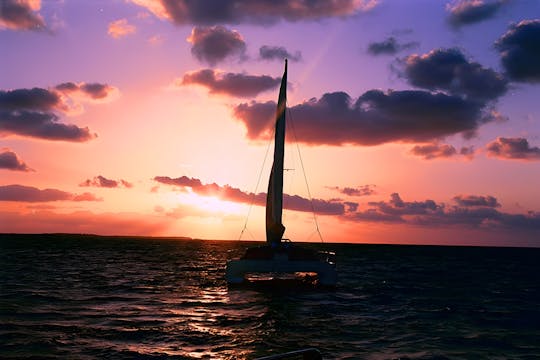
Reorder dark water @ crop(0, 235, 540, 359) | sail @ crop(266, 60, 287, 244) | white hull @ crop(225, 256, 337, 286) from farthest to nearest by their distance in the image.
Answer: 1. sail @ crop(266, 60, 287, 244)
2. white hull @ crop(225, 256, 337, 286)
3. dark water @ crop(0, 235, 540, 359)

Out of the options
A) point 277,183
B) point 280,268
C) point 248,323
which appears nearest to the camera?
point 248,323

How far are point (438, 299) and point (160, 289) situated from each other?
885 inches

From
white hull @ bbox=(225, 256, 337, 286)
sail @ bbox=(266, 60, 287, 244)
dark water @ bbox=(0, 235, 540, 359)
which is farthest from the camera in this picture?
sail @ bbox=(266, 60, 287, 244)

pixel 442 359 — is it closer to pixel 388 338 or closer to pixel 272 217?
pixel 388 338

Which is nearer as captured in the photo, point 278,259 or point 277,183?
point 278,259

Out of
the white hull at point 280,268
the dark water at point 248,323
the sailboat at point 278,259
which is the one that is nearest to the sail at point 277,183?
the sailboat at point 278,259

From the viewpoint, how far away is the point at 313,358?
6113mm

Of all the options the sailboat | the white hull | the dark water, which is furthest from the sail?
the dark water

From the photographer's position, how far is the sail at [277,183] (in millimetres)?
39219

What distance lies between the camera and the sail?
3922 centimetres

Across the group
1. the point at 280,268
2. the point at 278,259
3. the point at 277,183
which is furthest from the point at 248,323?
the point at 277,183

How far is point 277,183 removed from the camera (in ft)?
132

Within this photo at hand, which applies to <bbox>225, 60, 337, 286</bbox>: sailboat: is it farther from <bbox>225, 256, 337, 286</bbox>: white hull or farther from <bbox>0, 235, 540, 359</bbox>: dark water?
<bbox>0, 235, 540, 359</bbox>: dark water

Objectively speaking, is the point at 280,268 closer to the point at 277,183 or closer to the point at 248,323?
the point at 277,183
